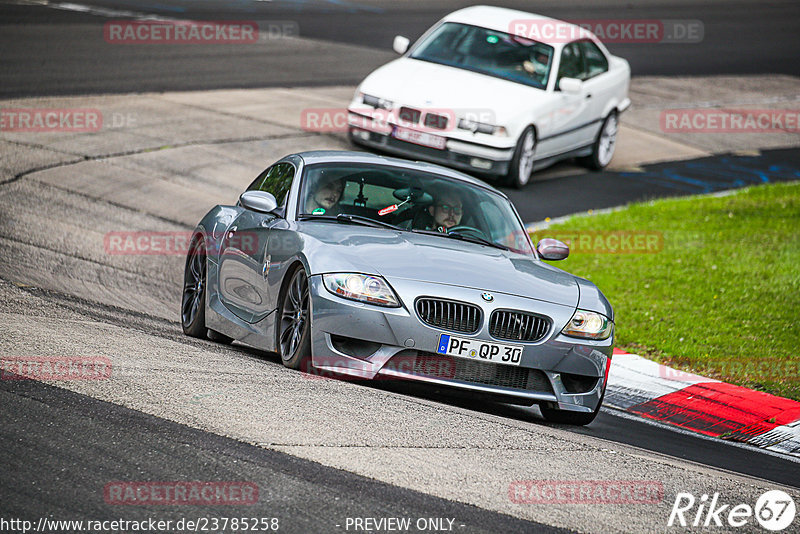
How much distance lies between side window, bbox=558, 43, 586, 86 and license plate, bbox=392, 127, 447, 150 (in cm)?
232

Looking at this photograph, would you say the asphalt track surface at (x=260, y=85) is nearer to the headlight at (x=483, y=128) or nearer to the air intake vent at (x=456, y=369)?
the air intake vent at (x=456, y=369)

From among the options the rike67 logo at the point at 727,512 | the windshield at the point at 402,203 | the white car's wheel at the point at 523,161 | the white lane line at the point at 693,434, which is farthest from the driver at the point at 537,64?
the rike67 logo at the point at 727,512

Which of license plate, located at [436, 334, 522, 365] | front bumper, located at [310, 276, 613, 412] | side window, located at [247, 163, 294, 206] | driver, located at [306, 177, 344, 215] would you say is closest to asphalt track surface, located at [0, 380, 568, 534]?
front bumper, located at [310, 276, 613, 412]

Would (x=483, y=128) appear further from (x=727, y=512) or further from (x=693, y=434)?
(x=727, y=512)

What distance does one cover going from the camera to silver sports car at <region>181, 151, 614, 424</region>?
7.12 metres

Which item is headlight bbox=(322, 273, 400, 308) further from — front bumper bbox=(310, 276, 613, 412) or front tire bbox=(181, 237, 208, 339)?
→ front tire bbox=(181, 237, 208, 339)

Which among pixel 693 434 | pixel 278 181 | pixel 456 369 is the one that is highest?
pixel 278 181

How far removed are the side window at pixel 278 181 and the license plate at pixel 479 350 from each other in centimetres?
206

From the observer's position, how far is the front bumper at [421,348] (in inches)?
278

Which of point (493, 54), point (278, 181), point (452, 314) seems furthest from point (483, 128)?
point (452, 314)

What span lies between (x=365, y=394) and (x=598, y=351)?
5.54 feet

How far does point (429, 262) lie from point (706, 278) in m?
5.95

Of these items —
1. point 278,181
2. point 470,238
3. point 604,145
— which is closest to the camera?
point 470,238

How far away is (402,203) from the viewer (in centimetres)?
852
